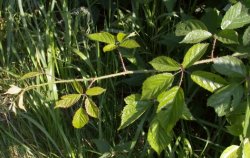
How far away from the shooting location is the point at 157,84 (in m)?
1.05

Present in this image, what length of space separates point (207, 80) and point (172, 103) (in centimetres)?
11

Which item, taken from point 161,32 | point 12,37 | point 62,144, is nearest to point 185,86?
point 161,32

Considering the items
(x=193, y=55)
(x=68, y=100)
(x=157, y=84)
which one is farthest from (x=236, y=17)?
(x=68, y=100)

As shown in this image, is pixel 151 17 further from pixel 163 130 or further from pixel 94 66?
pixel 163 130

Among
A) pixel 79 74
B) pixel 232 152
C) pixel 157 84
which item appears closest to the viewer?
pixel 157 84

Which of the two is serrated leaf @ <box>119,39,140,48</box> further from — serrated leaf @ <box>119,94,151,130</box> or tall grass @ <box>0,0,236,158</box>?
tall grass @ <box>0,0,236,158</box>

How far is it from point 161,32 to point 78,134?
472 mm

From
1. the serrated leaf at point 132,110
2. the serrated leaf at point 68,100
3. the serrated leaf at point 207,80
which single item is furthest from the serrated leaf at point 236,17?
the serrated leaf at point 68,100

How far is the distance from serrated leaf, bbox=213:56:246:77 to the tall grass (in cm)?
37

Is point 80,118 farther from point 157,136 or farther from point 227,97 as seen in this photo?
point 227,97

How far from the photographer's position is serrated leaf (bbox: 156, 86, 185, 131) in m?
1.04

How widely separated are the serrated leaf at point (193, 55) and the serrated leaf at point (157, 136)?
184 mm

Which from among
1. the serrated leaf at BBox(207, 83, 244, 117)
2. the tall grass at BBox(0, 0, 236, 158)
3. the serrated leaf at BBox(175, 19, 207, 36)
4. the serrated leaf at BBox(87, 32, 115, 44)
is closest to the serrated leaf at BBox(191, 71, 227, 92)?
the serrated leaf at BBox(207, 83, 244, 117)

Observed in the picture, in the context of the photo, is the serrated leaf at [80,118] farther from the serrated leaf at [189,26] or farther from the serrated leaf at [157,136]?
the serrated leaf at [189,26]
